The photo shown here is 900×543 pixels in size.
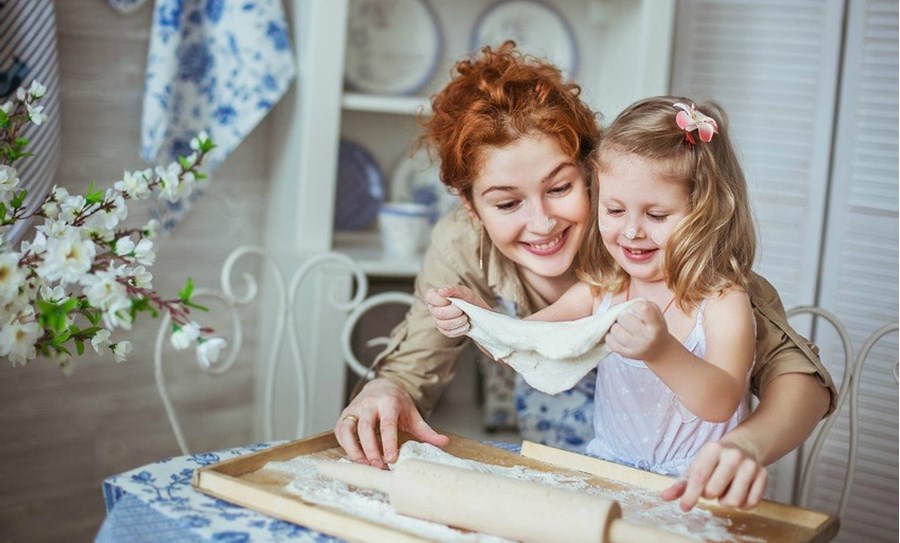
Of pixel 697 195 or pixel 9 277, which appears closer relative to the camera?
pixel 9 277

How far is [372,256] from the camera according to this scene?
7.86 ft

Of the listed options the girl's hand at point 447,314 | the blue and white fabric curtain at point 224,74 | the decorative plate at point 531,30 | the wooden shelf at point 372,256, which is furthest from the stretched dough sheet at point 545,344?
the decorative plate at point 531,30

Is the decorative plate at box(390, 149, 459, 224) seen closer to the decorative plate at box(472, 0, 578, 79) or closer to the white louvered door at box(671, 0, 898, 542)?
the decorative plate at box(472, 0, 578, 79)

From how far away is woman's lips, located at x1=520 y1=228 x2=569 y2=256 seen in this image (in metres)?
1.55

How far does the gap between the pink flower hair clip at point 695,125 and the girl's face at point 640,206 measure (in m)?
0.06

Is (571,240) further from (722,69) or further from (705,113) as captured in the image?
(722,69)

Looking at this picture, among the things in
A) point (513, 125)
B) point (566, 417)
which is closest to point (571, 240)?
point (513, 125)

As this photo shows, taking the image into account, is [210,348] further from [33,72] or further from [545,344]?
[33,72]

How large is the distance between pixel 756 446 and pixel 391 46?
1642mm

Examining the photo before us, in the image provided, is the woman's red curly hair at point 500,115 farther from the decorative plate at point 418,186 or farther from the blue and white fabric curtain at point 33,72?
the decorative plate at point 418,186

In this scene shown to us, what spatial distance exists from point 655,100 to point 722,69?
1.17 m

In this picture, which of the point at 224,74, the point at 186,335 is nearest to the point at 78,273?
the point at 186,335

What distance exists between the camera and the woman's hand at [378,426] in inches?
52.7

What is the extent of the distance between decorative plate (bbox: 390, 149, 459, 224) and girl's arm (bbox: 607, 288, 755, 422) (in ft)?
4.47
